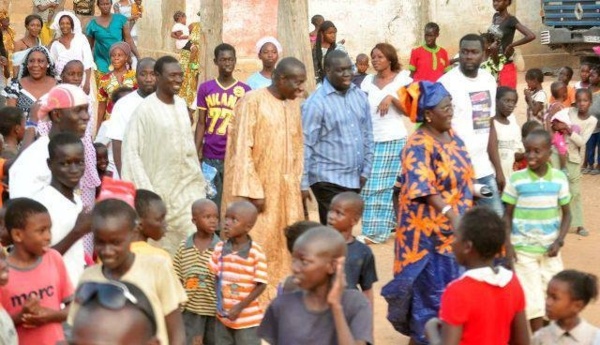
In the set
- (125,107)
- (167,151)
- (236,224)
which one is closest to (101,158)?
(125,107)

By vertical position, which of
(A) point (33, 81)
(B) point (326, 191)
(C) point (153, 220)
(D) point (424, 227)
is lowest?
(D) point (424, 227)

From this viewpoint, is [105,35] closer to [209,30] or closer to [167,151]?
[209,30]

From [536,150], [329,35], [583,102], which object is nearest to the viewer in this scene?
[536,150]

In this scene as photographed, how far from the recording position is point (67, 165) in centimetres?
619

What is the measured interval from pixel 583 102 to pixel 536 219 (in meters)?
6.35

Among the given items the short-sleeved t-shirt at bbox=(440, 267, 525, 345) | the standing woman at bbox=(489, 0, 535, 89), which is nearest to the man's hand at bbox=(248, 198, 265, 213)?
the short-sleeved t-shirt at bbox=(440, 267, 525, 345)

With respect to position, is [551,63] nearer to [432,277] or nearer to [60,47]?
[60,47]

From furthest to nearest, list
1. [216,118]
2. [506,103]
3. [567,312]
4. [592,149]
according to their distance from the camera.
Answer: [592,149] < [216,118] < [506,103] < [567,312]

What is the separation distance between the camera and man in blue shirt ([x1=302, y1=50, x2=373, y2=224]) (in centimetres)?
897

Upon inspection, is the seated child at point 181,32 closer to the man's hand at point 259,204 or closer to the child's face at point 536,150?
the man's hand at point 259,204

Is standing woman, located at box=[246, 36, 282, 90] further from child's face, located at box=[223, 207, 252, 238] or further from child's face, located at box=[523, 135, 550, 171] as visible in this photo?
child's face, located at box=[223, 207, 252, 238]

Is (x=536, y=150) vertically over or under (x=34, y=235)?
over

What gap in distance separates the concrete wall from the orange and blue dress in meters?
15.4

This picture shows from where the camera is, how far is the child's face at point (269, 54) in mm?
10867
